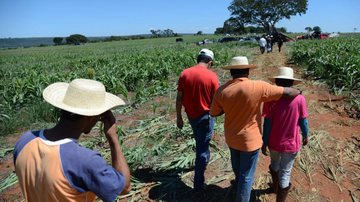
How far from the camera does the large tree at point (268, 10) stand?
60.3m

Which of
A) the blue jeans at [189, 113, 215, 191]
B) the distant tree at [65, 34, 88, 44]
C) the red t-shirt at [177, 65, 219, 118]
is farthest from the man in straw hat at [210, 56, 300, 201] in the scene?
the distant tree at [65, 34, 88, 44]

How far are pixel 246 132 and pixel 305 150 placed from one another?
2550mm

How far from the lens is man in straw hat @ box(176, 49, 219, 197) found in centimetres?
407

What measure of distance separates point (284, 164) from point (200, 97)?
1.25 meters

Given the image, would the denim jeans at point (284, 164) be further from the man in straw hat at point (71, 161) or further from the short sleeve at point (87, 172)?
the short sleeve at point (87, 172)

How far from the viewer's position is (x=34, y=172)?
1.72 m

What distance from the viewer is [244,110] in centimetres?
327

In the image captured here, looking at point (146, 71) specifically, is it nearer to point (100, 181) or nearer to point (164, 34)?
point (100, 181)

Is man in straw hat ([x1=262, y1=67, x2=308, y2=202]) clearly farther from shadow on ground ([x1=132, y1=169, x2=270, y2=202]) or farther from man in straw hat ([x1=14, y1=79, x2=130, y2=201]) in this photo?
man in straw hat ([x1=14, y1=79, x2=130, y2=201])

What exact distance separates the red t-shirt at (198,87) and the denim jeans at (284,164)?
1.00 metres

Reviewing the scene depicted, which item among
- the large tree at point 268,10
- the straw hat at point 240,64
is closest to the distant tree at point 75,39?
the large tree at point 268,10

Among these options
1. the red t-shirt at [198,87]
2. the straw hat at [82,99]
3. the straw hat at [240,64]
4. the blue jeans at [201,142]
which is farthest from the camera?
the blue jeans at [201,142]

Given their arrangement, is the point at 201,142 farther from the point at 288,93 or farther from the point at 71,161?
the point at 71,161

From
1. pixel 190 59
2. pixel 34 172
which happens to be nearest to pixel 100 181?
pixel 34 172
